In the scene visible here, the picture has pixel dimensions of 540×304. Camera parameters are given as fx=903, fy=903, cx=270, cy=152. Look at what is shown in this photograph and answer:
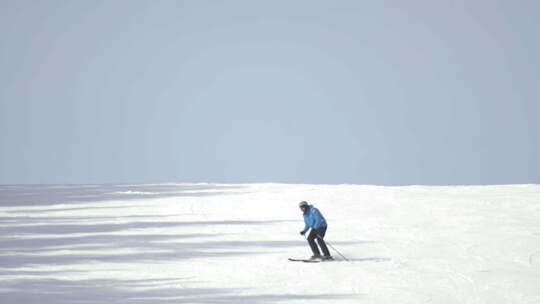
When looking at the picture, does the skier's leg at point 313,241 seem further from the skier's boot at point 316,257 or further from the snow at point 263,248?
the snow at point 263,248

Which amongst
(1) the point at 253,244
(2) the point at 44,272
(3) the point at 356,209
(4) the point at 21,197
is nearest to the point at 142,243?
(1) the point at 253,244

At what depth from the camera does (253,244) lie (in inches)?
840

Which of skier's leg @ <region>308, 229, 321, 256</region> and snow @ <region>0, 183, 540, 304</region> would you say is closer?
snow @ <region>0, 183, 540, 304</region>

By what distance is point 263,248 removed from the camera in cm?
2061

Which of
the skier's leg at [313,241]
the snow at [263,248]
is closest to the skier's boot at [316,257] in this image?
the skier's leg at [313,241]

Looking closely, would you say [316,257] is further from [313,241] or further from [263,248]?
[263,248]

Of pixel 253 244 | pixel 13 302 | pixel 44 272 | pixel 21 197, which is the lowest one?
pixel 13 302

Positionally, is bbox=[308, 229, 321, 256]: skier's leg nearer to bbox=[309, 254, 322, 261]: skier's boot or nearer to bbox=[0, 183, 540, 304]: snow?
bbox=[309, 254, 322, 261]: skier's boot

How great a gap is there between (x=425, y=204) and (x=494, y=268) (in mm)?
14709

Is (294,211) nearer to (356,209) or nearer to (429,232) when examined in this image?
(356,209)

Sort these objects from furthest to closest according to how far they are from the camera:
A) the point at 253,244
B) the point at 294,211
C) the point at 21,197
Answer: the point at 21,197
the point at 294,211
the point at 253,244

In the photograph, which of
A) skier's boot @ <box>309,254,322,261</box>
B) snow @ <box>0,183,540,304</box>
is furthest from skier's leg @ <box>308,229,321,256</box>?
snow @ <box>0,183,540,304</box>

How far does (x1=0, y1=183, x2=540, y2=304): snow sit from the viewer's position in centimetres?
1478

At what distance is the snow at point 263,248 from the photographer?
48.5ft
